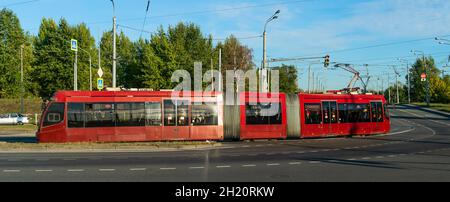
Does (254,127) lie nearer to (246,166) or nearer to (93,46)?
(246,166)

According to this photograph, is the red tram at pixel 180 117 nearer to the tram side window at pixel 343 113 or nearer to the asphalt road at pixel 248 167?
the tram side window at pixel 343 113

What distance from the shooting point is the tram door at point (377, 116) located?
94.7 ft

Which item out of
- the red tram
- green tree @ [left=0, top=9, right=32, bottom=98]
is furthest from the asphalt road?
green tree @ [left=0, top=9, right=32, bottom=98]

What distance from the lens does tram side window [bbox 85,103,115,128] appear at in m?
22.4

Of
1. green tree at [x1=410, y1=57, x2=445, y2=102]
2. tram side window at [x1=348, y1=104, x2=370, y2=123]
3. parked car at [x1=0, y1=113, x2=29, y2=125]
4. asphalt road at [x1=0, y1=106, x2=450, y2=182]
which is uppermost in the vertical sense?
green tree at [x1=410, y1=57, x2=445, y2=102]

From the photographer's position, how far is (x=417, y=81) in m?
109

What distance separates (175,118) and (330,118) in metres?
10.0

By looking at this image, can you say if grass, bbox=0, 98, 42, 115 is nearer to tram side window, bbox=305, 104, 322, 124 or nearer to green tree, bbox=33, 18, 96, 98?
green tree, bbox=33, 18, 96, 98

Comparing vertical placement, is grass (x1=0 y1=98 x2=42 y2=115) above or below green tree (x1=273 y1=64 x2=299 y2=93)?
below

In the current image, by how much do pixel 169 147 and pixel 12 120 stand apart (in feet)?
111

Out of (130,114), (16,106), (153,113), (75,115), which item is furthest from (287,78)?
(75,115)

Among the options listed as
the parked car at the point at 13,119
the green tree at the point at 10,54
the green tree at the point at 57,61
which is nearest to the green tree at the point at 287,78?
the green tree at the point at 57,61
